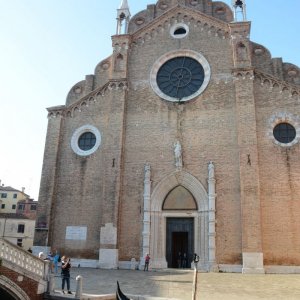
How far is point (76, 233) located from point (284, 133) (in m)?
11.2

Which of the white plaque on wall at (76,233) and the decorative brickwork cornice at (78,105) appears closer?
the white plaque on wall at (76,233)

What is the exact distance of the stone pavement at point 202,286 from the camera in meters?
10.2

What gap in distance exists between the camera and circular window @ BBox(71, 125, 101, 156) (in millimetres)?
19844

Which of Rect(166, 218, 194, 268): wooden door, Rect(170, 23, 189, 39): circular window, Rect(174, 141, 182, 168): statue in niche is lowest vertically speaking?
Rect(166, 218, 194, 268): wooden door

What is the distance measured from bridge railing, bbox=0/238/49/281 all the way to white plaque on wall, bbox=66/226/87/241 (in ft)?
24.3

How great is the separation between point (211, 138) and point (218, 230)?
4392 millimetres

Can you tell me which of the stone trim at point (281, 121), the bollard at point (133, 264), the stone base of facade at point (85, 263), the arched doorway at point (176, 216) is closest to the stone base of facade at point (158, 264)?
the arched doorway at point (176, 216)

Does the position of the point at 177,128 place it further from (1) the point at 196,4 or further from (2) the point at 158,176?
(1) the point at 196,4

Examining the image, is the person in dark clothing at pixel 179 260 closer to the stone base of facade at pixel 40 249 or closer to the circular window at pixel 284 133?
the stone base of facade at pixel 40 249

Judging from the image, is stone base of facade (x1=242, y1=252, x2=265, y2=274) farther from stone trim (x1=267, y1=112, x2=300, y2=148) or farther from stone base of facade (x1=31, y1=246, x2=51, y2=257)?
stone base of facade (x1=31, y1=246, x2=51, y2=257)

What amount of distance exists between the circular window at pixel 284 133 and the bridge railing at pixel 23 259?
38.9ft

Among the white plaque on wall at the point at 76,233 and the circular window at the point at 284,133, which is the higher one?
the circular window at the point at 284,133

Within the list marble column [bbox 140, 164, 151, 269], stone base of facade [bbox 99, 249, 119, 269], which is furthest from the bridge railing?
marble column [bbox 140, 164, 151, 269]

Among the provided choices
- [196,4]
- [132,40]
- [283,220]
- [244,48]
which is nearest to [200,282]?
[283,220]
